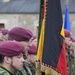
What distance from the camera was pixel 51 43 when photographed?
149 inches

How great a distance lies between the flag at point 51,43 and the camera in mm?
3777

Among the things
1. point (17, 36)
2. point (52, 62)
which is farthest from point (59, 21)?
point (17, 36)

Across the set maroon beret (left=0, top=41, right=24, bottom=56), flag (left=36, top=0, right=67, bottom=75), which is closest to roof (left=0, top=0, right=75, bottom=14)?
flag (left=36, top=0, right=67, bottom=75)

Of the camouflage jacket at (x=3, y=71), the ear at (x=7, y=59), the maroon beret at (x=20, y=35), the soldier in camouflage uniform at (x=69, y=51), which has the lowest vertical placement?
the soldier in camouflage uniform at (x=69, y=51)

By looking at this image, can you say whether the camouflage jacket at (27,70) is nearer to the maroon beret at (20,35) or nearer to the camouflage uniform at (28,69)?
the camouflage uniform at (28,69)

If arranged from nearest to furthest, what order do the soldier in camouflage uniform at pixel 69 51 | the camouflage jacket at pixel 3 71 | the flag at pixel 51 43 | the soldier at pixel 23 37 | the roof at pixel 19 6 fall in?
the camouflage jacket at pixel 3 71 → the flag at pixel 51 43 → the soldier at pixel 23 37 → the soldier in camouflage uniform at pixel 69 51 → the roof at pixel 19 6

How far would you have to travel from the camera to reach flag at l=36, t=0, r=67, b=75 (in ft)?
12.4

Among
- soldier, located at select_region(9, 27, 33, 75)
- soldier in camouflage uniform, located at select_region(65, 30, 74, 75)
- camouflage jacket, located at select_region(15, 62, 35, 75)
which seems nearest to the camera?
camouflage jacket, located at select_region(15, 62, 35, 75)

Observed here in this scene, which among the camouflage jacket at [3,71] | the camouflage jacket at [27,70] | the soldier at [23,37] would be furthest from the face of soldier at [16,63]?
the soldier at [23,37]

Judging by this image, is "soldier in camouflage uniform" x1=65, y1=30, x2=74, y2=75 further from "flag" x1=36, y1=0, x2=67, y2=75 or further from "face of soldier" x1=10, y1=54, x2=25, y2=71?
"face of soldier" x1=10, y1=54, x2=25, y2=71

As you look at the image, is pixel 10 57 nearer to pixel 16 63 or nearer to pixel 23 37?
pixel 16 63

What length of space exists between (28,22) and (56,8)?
16983mm

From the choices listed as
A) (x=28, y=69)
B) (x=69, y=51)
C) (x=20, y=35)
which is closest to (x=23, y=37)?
(x=20, y=35)

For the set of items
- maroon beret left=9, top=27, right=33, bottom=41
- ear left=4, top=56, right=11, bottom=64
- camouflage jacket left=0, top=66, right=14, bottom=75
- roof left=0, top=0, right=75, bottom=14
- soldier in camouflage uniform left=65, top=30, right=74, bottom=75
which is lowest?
roof left=0, top=0, right=75, bottom=14
